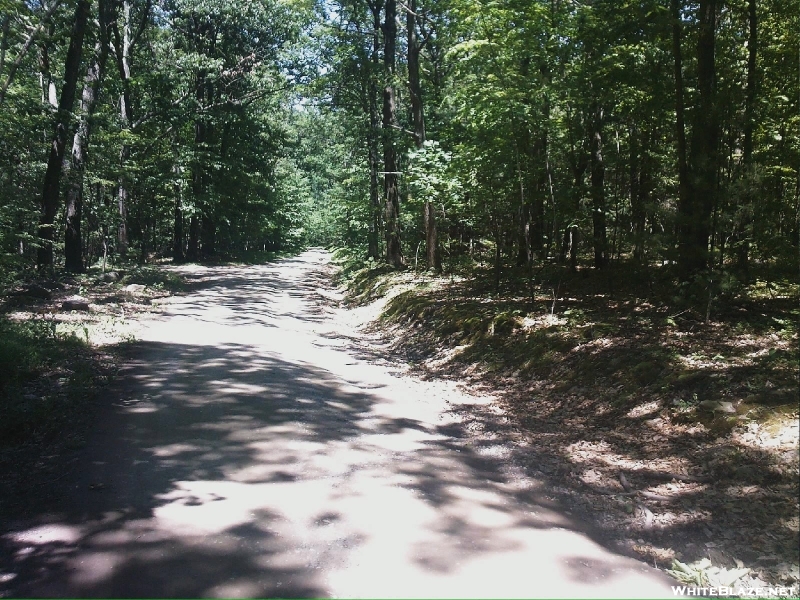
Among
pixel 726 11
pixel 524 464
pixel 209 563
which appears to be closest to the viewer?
pixel 209 563

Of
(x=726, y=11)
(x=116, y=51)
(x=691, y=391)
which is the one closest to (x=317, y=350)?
(x=691, y=391)

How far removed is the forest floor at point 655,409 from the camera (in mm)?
4199

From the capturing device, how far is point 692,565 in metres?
3.87

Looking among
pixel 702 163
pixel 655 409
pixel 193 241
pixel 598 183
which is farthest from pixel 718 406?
pixel 193 241

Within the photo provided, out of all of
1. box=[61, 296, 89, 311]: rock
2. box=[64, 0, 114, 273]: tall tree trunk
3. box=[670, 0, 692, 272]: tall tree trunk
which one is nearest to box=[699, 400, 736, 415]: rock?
box=[670, 0, 692, 272]: tall tree trunk

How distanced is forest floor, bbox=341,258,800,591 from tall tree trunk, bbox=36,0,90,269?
11341 mm

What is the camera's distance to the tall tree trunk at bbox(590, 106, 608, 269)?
10.6 meters

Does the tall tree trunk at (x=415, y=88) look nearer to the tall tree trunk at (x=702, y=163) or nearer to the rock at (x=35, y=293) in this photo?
the tall tree trunk at (x=702, y=163)

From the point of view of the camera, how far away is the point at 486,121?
1055cm

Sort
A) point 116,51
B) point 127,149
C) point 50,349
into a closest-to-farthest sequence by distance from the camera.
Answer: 1. point 50,349
2. point 127,149
3. point 116,51

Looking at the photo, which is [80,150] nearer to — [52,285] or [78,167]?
[78,167]

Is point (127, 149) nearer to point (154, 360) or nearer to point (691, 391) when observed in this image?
point (154, 360)

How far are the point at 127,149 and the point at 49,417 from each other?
739 inches

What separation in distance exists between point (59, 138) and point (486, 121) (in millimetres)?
12706
